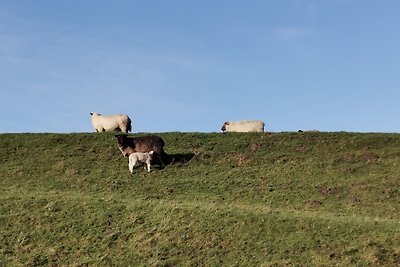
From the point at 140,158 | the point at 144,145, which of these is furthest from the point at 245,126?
the point at 140,158

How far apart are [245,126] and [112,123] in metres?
10.9

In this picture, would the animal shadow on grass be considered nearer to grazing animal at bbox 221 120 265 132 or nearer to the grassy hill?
the grassy hill

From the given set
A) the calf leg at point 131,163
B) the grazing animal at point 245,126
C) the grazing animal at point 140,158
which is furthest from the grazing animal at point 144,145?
the grazing animal at point 245,126

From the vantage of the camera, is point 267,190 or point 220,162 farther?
point 220,162

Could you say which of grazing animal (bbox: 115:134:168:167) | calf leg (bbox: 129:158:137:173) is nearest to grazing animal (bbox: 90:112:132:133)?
grazing animal (bbox: 115:134:168:167)

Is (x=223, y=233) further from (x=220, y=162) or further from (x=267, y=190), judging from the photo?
(x=220, y=162)

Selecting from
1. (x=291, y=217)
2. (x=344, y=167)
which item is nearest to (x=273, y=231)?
(x=291, y=217)

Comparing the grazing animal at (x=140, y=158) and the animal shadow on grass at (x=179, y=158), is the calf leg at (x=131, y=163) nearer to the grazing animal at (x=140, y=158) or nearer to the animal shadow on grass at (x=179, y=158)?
the grazing animal at (x=140, y=158)

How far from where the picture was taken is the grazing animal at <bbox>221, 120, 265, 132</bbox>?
49656 millimetres

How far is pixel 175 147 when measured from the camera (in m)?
40.9

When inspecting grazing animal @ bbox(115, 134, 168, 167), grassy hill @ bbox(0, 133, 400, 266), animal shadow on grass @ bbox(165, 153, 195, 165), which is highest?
grazing animal @ bbox(115, 134, 168, 167)

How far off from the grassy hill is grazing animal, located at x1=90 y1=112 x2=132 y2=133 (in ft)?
16.5

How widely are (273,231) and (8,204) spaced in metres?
13.2

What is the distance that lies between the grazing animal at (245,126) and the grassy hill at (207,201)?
6522 mm
